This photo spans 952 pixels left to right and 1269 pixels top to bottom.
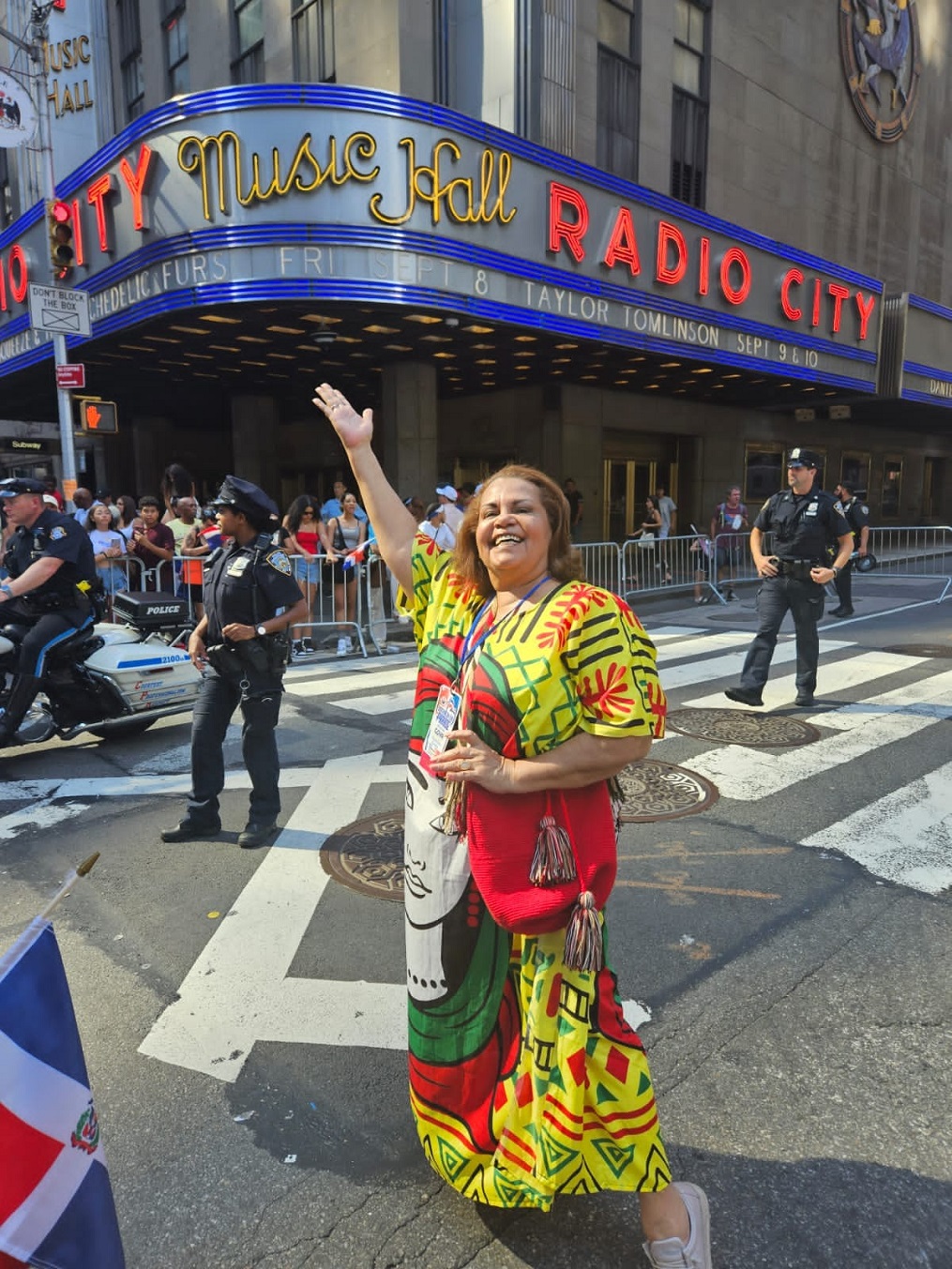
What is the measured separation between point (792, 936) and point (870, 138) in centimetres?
2767

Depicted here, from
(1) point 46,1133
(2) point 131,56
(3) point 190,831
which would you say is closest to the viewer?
(1) point 46,1133

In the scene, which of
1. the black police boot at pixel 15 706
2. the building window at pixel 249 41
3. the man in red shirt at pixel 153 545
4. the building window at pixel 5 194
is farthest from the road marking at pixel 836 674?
the building window at pixel 5 194

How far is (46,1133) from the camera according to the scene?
1437 millimetres

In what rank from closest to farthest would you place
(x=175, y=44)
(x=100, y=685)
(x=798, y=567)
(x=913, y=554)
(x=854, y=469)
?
(x=100, y=685) → (x=798, y=567) → (x=175, y=44) → (x=913, y=554) → (x=854, y=469)

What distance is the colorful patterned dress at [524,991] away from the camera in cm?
191

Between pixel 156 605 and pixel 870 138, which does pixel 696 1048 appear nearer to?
pixel 156 605

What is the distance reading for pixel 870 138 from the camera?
24.4 meters

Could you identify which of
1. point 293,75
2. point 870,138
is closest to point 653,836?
point 293,75

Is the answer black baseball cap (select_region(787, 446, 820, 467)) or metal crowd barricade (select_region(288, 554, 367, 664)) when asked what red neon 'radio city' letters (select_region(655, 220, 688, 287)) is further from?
black baseball cap (select_region(787, 446, 820, 467))

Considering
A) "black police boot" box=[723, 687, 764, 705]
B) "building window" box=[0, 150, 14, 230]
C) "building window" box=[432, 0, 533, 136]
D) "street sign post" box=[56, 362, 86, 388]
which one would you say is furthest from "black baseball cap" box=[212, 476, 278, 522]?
"building window" box=[0, 150, 14, 230]

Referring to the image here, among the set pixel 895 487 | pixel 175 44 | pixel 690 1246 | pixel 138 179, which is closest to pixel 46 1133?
pixel 690 1246

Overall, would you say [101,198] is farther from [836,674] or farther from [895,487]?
[895,487]

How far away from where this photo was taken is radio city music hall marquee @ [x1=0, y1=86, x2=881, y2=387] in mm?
11547

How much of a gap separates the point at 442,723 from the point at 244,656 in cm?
277
